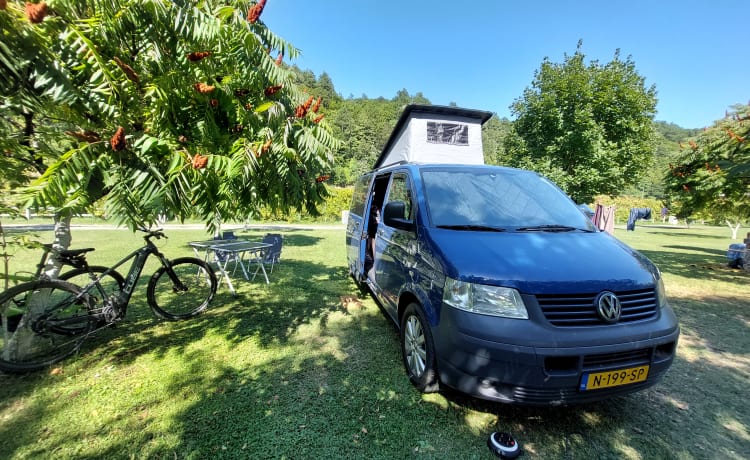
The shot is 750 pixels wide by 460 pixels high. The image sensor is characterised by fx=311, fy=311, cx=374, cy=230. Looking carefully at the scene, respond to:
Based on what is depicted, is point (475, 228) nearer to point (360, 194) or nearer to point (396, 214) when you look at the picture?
point (396, 214)

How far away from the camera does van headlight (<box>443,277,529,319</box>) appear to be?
214 centimetres

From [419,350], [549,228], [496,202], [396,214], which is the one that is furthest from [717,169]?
[419,350]

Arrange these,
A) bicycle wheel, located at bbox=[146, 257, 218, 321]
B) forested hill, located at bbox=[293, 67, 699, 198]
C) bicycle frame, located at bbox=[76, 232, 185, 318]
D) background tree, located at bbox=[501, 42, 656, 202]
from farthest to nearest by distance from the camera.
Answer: forested hill, located at bbox=[293, 67, 699, 198], background tree, located at bbox=[501, 42, 656, 202], bicycle wheel, located at bbox=[146, 257, 218, 321], bicycle frame, located at bbox=[76, 232, 185, 318]

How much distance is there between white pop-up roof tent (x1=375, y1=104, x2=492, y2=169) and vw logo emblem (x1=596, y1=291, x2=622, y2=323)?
10107 mm

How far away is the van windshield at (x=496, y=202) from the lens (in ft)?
9.63

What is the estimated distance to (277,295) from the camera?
18.4 ft

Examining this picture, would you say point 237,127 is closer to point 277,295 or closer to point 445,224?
point 445,224

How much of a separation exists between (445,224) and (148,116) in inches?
102

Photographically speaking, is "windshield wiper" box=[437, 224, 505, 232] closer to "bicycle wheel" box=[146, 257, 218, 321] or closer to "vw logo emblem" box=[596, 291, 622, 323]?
"vw logo emblem" box=[596, 291, 622, 323]

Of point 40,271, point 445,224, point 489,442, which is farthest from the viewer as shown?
point 40,271

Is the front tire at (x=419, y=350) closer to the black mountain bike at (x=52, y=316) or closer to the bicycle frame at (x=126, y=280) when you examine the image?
the black mountain bike at (x=52, y=316)

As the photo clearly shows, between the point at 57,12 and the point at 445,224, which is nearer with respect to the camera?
the point at 57,12

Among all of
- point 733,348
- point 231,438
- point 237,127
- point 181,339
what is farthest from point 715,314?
point 181,339

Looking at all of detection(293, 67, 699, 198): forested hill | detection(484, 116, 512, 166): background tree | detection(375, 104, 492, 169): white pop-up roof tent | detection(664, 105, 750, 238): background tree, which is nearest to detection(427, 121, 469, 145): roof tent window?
detection(375, 104, 492, 169): white pop-up roof tent
